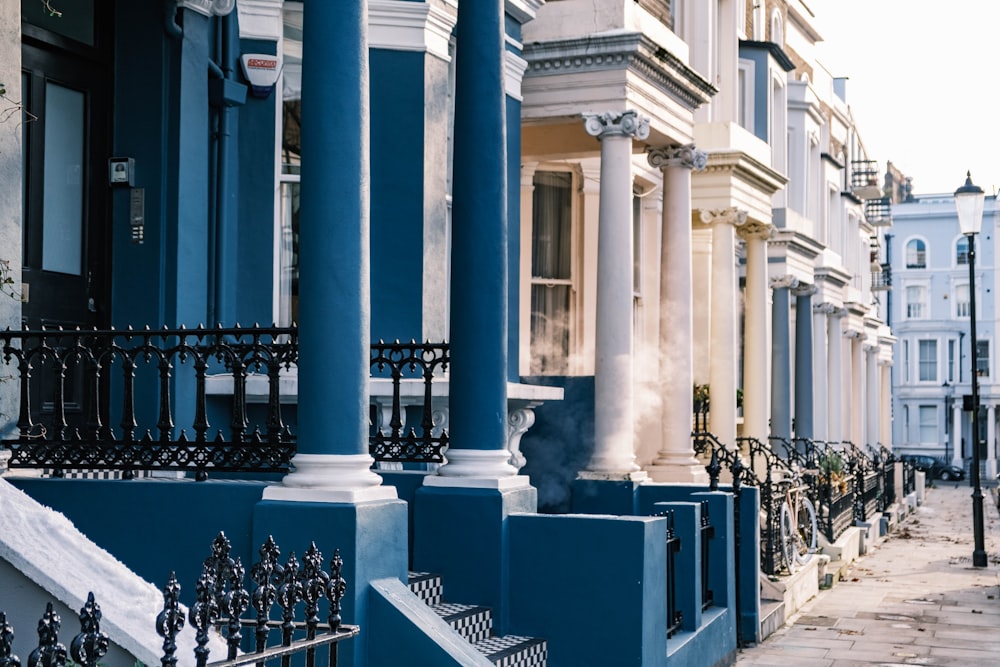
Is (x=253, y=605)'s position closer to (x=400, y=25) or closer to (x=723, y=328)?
(x=400, y=25)

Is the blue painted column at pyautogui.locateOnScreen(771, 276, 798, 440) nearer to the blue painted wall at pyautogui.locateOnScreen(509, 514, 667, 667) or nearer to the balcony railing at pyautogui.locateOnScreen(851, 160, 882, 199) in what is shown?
the balcony railing at pyautogui.locateOnScreen(851, 160, 882, 199)

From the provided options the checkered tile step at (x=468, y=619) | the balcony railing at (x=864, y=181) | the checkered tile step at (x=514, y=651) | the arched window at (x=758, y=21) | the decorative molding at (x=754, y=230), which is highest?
the arched window at (x=758, y=21)

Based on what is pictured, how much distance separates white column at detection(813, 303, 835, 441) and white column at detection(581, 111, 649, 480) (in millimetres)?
15868

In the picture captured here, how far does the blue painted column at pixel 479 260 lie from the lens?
877 cm

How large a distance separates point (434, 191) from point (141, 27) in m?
2.64

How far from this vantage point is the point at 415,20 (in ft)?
36.2

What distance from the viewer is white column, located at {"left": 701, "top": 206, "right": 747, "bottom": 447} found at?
1758 centimetres

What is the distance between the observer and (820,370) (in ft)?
95.3

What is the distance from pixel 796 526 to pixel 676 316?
326 cm

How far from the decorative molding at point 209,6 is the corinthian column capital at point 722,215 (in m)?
9.17

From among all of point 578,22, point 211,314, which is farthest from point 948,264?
point 211,314

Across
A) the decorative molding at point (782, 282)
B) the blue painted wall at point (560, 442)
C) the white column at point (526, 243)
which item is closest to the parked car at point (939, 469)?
the decorative molding at point (782, 282)

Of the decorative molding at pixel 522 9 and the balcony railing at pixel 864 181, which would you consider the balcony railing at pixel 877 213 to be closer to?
the balcony railing at pixel 864 181

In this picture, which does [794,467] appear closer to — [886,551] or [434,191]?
[886,551]
